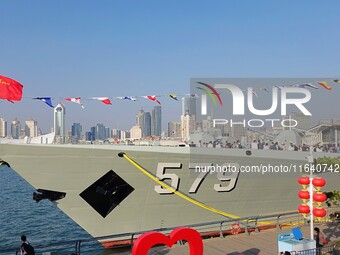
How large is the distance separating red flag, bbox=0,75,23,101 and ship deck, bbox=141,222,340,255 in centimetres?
618

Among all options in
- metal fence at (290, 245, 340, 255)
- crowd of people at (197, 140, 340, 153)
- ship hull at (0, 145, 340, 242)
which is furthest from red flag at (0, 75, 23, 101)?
metal fence at (290, 245, 340, 255)

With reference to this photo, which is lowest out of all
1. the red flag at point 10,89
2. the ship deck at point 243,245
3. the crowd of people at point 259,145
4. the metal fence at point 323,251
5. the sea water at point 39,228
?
the sea water at point 39,228

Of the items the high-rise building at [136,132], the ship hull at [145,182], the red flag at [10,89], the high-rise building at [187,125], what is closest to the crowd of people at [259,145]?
the ship hull at [145,182]

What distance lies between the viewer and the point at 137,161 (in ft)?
45.5

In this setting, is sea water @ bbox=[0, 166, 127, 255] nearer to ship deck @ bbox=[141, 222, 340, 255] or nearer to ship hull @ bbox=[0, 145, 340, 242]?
ship hull @ bbox=[0, 145, 340, 242]

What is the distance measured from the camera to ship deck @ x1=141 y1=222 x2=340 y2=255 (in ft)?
32.2

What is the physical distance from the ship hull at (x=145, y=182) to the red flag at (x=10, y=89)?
6.51 ft

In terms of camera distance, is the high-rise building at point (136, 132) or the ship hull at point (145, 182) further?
the high-rise building at point (136, 132)

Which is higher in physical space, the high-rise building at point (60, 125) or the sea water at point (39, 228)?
the high-rise building at point (60, 125)

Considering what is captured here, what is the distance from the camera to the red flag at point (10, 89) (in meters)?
11.5

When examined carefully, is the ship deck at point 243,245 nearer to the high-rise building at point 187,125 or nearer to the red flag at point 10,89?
the red flag at point 10,89

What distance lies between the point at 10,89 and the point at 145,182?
18.5 feet

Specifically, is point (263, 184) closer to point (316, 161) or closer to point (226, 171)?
point (226, 171)

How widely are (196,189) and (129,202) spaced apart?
2614 millimetres
